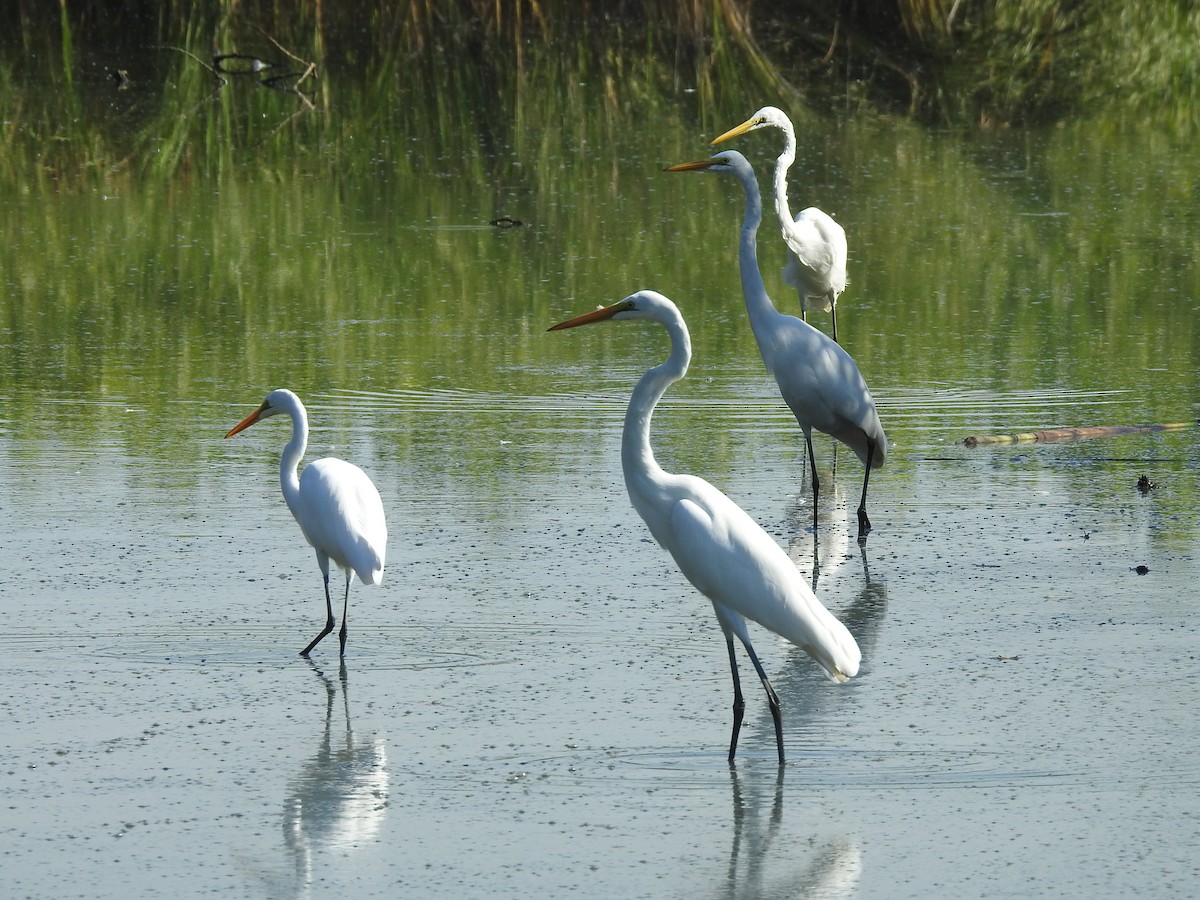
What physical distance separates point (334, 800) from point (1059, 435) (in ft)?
16.4

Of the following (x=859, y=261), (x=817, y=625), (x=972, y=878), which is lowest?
(x=972, y=878)

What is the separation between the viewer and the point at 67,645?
6133 mm

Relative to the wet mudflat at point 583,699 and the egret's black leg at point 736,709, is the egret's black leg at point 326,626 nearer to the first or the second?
the wet mudflat at point 583,699

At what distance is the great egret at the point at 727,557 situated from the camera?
17.0ft

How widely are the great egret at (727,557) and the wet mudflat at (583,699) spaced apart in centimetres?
27

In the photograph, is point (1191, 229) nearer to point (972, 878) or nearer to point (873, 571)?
point (873, 571)

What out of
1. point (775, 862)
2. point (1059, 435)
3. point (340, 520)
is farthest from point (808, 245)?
point (775, 862)

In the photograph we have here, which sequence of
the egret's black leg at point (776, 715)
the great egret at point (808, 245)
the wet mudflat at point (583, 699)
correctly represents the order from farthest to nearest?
the great egret at point (808, 245)
the egret's black leg at point (776, 715)
the wet mudflat at point (583, 699)

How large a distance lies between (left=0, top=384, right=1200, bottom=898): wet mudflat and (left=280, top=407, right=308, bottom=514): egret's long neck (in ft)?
1.26

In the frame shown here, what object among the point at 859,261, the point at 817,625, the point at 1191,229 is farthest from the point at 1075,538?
the point at 1191,229

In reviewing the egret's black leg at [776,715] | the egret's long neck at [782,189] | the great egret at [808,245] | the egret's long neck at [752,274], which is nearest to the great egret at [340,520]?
the egret's black leg at [776,715]

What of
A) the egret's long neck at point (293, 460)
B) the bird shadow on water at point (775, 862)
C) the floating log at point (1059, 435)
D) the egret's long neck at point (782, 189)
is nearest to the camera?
the bird shadow on water at point (775, 862)

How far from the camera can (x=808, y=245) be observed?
36.1ft

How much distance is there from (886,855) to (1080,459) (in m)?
4.61
